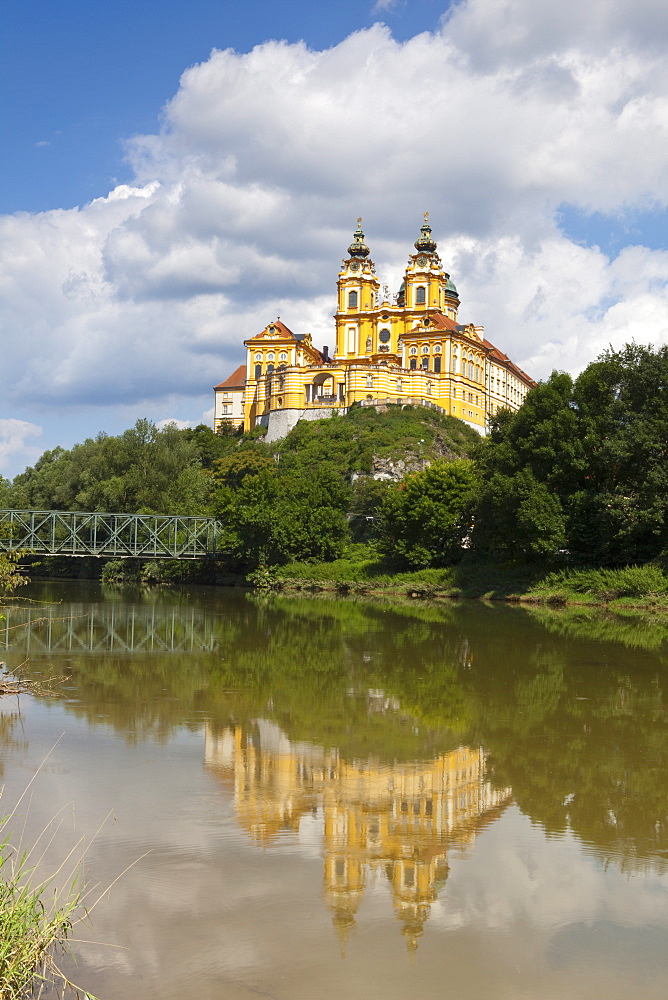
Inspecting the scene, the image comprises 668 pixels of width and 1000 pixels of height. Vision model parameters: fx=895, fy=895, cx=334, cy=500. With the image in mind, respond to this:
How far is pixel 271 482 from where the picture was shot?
2491 inches

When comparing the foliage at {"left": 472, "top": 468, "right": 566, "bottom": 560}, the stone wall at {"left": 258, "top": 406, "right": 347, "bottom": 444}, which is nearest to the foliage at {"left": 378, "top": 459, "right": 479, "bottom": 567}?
the foliage at {"left": 472, "top": 468, "right": 566, "bottom": 560}

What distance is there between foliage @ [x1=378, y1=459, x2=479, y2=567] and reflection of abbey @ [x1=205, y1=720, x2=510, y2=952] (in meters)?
40.1

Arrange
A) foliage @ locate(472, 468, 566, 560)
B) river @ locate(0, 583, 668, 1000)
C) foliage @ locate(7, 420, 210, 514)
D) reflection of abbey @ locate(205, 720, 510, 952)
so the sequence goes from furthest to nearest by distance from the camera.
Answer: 1. foliage @ locate(7, 420, 210, 514)
2. foliage @ locate(472, 468, 566, 560)
3. reflection of abbey @ locate(205, 720, 510, 952)
4. river @ locate(0, 583, 668, 1000)

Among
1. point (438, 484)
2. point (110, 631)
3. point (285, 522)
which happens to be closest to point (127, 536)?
point (285, 522)

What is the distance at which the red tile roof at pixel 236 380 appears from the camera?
10712cm

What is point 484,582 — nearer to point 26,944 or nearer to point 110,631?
point 110,631

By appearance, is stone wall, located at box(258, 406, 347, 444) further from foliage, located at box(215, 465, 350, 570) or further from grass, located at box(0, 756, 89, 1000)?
grass, located at box(0, 756, 89, 1000)

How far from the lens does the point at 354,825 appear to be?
30.7ft

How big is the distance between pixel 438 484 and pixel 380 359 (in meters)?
41.6

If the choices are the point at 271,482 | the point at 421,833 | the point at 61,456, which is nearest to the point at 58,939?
the point at 421,833

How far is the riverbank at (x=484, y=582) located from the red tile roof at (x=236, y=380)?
50855 millimetres

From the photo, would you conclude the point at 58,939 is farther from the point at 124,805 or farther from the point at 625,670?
the point at 625,670

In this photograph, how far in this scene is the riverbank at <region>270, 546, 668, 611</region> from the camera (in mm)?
41094

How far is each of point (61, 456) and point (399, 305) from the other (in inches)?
1601
